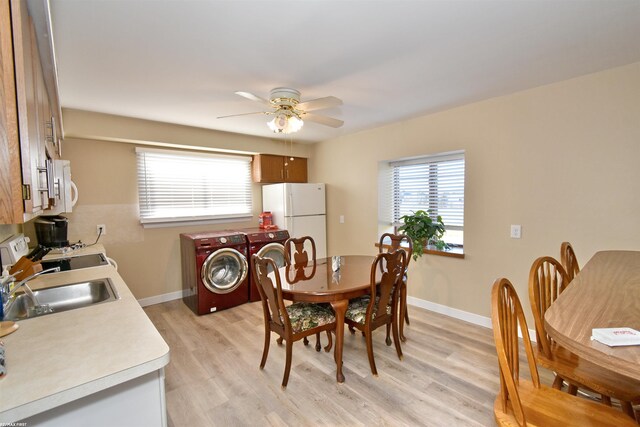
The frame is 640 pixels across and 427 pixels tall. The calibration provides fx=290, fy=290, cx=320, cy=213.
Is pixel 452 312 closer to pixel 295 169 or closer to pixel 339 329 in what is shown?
pixel 339 329

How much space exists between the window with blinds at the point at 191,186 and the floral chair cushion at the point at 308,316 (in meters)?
2.38

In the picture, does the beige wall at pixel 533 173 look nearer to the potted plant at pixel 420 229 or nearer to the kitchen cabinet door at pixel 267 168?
the potted plant at pixel 420 229

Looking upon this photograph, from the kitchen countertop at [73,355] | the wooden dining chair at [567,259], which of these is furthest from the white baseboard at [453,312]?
the kitchen countertop at [73,355]

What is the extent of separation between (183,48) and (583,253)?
338 centimetres

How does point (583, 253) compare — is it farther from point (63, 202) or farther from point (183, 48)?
point (63, 202)

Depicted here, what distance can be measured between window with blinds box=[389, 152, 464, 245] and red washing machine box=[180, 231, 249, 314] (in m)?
2.15

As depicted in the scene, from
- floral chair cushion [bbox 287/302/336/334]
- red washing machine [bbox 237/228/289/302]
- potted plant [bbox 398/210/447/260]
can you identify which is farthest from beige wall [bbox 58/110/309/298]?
potted plant [bbox 398/210/447/260]

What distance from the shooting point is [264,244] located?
386cm

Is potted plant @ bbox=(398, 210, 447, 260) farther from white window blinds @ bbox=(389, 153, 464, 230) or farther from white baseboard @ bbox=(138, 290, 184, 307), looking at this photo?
white baseboard @ bbox=(138, 290, 184, 307)

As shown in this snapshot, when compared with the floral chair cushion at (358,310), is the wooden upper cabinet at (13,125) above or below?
above

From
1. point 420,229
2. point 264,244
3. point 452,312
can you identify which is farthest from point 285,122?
point 452,312

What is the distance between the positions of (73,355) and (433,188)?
3439mm

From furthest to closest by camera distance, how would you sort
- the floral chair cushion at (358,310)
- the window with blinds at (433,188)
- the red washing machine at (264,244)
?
the red washing machine at (264,244)
the window with blinds at (433,188)
the floral chair cushion at (358,310)

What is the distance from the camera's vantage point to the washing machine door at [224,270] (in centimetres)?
340
